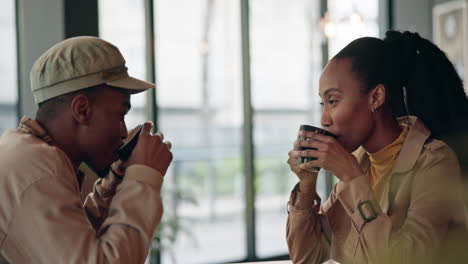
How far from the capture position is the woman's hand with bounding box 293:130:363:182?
4.06ft

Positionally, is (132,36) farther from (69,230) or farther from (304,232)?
(69,230)

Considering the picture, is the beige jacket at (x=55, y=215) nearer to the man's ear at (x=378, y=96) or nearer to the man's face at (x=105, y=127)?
the man's face at (x=105, y=127)

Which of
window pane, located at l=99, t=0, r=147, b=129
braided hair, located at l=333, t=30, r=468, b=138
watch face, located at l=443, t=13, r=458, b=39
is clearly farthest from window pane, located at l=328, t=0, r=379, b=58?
braided hair, located at l=333, t=30, r=468, b=138

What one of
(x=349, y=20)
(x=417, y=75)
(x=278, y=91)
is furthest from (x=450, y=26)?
(x=417, y=75)

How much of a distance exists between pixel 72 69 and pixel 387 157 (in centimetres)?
90

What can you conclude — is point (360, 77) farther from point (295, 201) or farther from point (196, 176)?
point (196, 176)

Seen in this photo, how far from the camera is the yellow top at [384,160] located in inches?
53.3

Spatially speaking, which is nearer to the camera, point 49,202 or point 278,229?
point 49,202

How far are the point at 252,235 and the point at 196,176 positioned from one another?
69 cm

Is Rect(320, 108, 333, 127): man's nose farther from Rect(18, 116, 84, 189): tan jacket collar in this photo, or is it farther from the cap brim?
Rect(18, 116, 84, 189): tan jacket collar

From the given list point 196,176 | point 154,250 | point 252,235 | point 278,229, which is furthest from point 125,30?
point 278,229

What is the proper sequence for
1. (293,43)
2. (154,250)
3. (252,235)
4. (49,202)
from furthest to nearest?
1. (293,43)
2. (252,235)
3. (154,250)
4. (49,202)

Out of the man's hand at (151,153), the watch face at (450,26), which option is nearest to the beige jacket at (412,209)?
the man's hand at (151,153)

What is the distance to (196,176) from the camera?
13.3 ft
